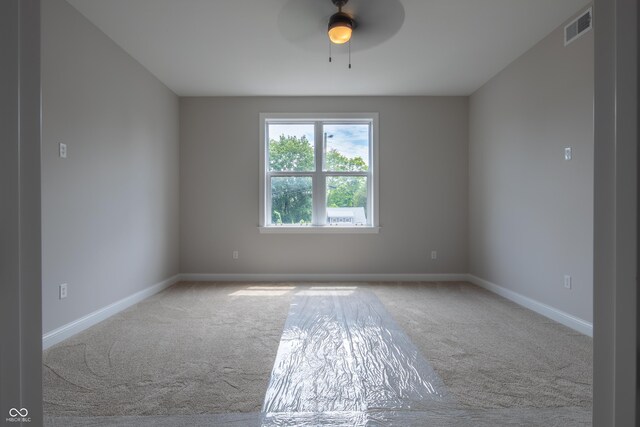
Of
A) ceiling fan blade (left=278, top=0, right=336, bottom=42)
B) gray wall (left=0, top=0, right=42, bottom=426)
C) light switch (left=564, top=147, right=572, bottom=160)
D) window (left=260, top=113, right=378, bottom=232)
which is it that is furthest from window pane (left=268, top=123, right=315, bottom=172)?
gray wall (left=0, top=0, right=42, bottom=426)

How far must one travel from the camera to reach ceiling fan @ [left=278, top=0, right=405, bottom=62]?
261cm

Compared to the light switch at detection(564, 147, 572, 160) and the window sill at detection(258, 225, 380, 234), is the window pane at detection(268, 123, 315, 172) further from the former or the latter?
the light switch at detection(564, 147, 572, 160)

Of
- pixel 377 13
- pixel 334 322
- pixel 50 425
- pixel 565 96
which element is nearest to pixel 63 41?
pixel 377 13

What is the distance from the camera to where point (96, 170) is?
304cm

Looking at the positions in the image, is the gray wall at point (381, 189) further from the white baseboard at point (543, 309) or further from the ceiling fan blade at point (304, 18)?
the ceiling fan blade at point (304, 18)

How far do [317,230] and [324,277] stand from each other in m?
0.68

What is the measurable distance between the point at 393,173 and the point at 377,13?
7.96 ft

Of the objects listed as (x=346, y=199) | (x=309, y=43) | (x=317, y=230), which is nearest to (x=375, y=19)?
(x=309, y=43)

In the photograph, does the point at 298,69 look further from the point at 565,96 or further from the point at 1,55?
the point at 1,55

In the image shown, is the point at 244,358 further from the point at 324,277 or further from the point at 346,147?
the point at 346,147

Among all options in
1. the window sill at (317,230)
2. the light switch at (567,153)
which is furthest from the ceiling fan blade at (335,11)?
the window sill at (317,230)

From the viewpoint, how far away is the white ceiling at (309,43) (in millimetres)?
2742

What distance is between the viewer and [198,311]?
337 cm

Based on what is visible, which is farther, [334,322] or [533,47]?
[533,47]
